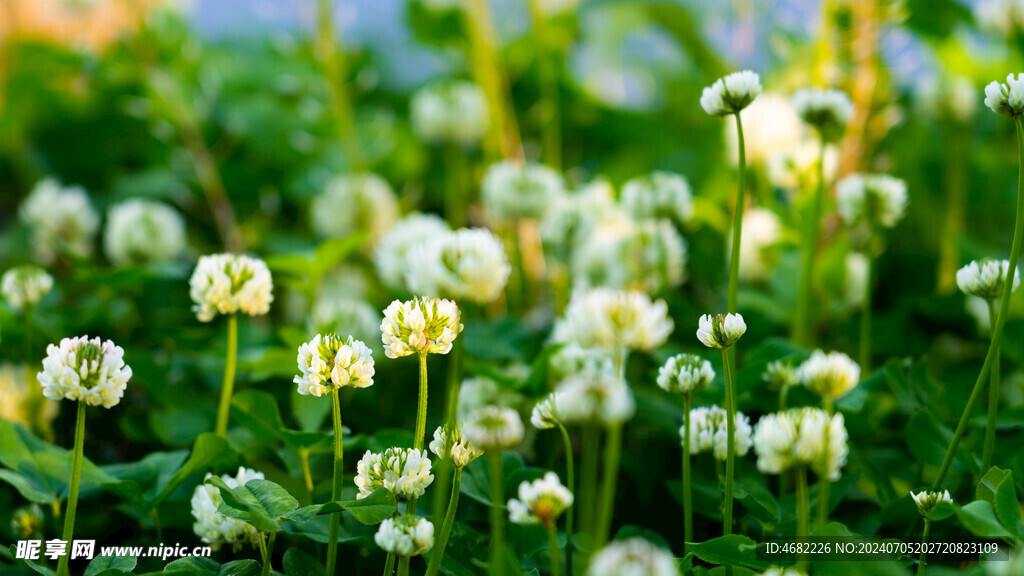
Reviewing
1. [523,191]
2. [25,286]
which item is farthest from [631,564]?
[523,191]

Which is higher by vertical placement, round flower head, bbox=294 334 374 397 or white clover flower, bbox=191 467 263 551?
round flower head, bbox=294 334 374 397

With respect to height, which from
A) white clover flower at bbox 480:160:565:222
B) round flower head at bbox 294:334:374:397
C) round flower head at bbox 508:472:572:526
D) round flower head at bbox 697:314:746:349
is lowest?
round flower head at bbox 508:472:572:526

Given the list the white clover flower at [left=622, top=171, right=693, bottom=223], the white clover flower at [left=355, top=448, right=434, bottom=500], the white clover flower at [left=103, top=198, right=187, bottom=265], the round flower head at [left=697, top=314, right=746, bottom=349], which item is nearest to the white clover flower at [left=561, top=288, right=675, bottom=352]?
the round flower head at [left=697, top=314, right=746, bottom=349]

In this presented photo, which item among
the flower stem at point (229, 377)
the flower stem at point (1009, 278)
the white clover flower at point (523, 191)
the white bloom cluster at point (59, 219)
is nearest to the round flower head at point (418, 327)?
the flower stem at point (229, 377)

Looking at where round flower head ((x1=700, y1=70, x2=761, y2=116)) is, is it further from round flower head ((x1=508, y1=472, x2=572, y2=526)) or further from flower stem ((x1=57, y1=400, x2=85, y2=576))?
flower stem ((x1=57, y1=400, x2=85, y2=576))

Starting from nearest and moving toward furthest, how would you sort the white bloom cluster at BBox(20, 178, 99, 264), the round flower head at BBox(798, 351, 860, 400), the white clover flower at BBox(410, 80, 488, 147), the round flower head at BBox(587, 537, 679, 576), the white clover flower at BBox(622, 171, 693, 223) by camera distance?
1. the round flower head at BBox(587, 537, 679, 576)
2. the round flower head at BBox(798, 351, 860, 400)
3. the white clover flower at BBox(622, 171, 693, 223)
4. the white bloom cluster at BBox(20, 178, 99, 264)
5. the white clover flower at BBox(410, 80, 488, 147)

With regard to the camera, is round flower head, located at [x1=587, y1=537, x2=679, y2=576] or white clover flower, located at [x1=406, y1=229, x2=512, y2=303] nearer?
round flower head, located at [x1=587, y1=537, x2=679, y2=576]

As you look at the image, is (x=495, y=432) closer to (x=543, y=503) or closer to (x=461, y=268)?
(x=543, y=503)

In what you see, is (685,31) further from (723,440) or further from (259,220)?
(723,440)

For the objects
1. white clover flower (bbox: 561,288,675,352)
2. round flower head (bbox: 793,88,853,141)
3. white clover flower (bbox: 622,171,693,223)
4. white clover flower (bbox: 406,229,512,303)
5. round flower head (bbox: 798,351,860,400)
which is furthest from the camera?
white clover flower (bbox: 622,171,693,223)
